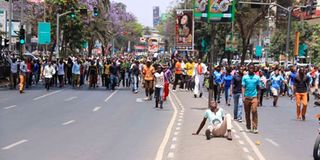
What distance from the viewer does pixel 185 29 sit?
54.3 meters

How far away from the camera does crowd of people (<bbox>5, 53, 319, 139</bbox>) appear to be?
1847cm

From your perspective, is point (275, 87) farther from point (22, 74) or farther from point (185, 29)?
point (185, 29)

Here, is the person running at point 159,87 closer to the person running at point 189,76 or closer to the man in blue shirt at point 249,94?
the man in blue shirt at point 249,94

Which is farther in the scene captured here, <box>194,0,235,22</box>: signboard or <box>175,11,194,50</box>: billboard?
<box>175,11,194,50</box>: billboard

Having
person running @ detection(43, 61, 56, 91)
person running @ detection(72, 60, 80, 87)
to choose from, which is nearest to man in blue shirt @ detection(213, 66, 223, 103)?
person running @ detection(43, 61, 56, 91)

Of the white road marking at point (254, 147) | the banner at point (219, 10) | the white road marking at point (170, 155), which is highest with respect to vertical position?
the banner at point (219, 10)

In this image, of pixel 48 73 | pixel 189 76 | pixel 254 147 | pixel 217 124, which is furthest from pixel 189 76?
pixel 254 147

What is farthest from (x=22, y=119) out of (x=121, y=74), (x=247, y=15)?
(x=247, y=15)

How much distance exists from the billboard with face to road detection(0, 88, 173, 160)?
23.8 m

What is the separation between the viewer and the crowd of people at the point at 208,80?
18.5 meters

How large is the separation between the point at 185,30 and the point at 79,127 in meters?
36.8

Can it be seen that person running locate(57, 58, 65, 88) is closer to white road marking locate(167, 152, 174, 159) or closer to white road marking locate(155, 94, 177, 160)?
white road marking locate(155, 94, 177, 160)

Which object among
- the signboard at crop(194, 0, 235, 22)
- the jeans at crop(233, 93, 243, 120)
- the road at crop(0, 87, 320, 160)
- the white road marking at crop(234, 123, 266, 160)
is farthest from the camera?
the signboard at crop(194, 0, 235, 22)

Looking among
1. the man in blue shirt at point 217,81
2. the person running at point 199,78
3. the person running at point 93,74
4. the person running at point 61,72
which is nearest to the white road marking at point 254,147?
the man in blue shirt at point 217,81
